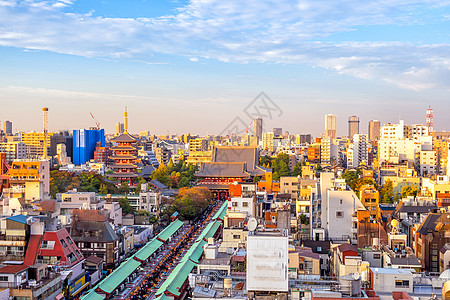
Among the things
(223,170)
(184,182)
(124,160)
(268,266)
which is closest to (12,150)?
(124,160)

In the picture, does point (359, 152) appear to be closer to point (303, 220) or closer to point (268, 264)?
point (303, 220)

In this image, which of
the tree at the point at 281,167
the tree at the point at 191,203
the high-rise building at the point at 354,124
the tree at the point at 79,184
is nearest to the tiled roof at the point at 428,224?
the tree at the point at 191,203

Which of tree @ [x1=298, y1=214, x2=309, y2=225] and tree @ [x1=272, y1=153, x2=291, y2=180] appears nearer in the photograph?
tree @ [x1=298, y1=214, x2=309, y2=225]

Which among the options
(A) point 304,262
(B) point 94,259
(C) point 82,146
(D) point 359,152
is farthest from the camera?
(C) point 82,146

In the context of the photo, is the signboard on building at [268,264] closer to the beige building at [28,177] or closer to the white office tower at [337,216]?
the white office tower at [337,216]

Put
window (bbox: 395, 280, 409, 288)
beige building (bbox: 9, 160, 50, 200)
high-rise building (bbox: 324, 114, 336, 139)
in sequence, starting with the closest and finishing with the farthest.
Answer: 1. window (bbox: 395, 280, 409, 288)
2. beige building (bbox: 9, 160, 50, 200)
3. high-rise building (bbox: 324, 114, 336, 139)

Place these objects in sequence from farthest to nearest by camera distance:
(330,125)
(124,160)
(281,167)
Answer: (330,125) → (281,167) → (124,160)

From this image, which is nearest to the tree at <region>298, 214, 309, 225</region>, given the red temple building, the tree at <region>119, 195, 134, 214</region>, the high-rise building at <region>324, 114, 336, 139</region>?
the tree at <region>119, 195, 134, 214</region>

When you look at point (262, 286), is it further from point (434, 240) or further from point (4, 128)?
point (4, 128)

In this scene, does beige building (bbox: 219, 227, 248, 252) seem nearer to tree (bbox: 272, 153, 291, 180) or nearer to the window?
the window

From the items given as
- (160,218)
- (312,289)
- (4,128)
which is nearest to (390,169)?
(160,218)

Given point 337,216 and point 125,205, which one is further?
point 125,205

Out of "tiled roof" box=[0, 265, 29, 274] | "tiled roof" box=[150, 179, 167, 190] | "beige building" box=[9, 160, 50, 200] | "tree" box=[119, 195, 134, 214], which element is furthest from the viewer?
"tiled roof" box=[150, 179, 167, 190]
